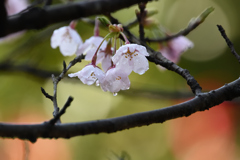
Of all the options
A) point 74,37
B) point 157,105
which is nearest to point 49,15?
point 74,37

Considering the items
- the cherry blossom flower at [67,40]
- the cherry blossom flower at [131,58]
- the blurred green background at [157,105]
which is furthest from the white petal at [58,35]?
the blurred green background at [157,105]

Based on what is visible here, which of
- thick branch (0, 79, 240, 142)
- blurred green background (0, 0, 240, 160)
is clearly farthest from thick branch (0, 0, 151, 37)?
blurred green background (0, 0, 240, 160)

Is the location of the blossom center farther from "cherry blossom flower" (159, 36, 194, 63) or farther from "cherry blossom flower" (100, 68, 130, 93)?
"cherry blossom flower" (159, 36, 194, 63)

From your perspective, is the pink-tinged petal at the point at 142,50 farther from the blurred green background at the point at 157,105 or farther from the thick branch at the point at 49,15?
the blurred green background at the point at 157,105

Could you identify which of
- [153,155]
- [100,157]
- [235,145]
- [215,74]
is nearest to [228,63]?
[215,74]

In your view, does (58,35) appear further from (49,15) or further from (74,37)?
(49,15)
